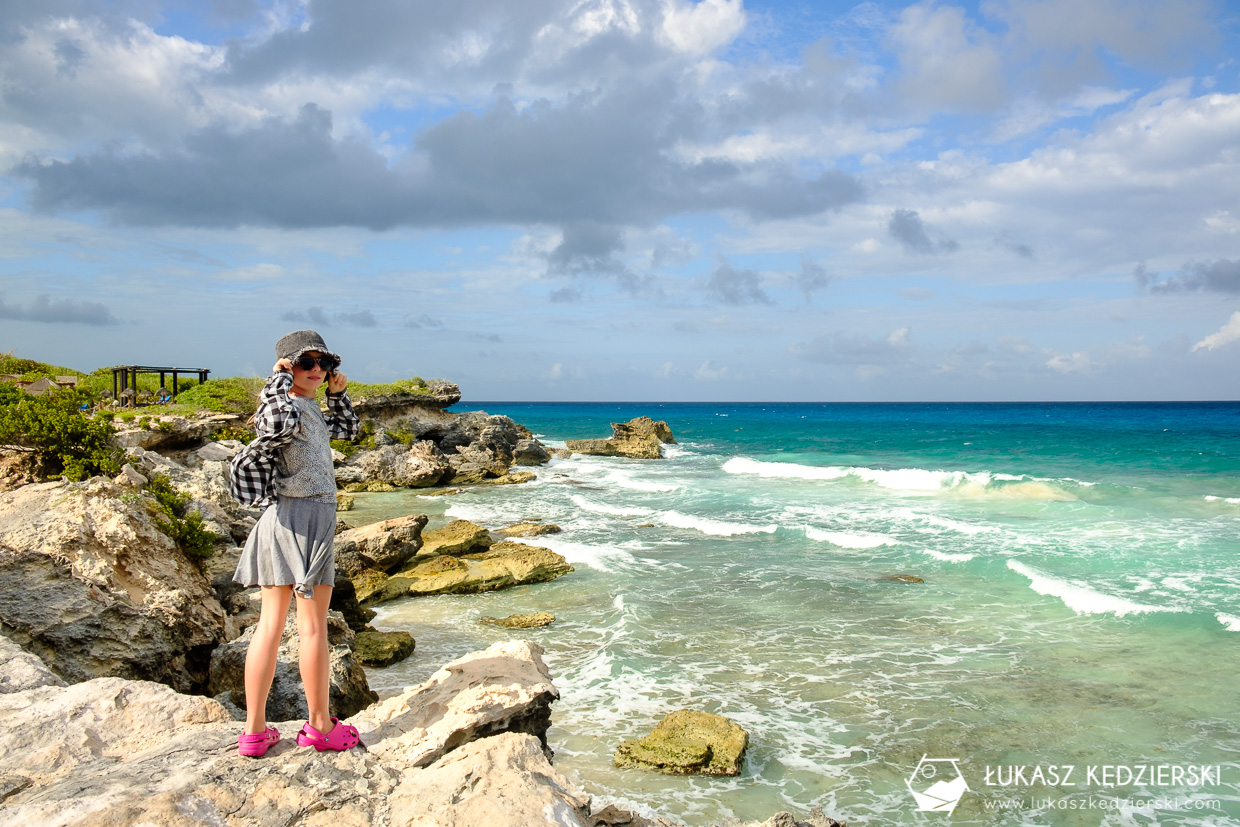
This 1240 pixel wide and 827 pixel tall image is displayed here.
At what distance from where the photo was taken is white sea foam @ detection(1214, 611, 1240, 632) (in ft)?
35.8

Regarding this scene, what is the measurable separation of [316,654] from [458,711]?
106 centimetres

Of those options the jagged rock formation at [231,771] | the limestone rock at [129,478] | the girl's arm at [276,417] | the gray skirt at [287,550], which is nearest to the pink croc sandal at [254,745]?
the jagged rock formation at [231,771]

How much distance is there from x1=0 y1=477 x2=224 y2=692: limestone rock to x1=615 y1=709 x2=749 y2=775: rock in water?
3807mm

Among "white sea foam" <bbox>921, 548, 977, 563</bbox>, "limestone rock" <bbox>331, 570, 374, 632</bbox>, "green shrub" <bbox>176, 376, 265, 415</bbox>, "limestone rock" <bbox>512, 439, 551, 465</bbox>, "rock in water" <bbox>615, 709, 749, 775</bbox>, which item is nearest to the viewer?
"rock in water" <bbox>615, 709, 749, 775</bbox>

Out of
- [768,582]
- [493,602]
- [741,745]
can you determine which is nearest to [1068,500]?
[768,582]

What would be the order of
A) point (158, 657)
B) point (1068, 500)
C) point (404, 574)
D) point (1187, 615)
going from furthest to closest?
point (1068, 500)
point (404, 574)
point (1187, 615)
point (158, 657)

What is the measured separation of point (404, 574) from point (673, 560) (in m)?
5.40

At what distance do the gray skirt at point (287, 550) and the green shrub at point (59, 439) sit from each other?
6.83 m

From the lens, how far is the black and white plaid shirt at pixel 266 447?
3.84m

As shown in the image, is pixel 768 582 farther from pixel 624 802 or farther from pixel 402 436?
pixel 402 436

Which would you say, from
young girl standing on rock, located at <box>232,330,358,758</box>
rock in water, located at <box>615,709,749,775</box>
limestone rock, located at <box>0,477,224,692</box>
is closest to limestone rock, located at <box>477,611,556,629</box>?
rock in water, located at <box>615,709,749,775</box>

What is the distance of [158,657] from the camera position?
5.78 meters

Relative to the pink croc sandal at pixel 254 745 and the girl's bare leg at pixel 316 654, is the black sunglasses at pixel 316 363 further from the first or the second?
the pink croc sandal at pixel 254 745

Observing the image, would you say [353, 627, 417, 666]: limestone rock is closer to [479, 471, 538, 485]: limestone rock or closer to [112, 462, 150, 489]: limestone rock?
[112, 462, 150, 489]: limestone rock
